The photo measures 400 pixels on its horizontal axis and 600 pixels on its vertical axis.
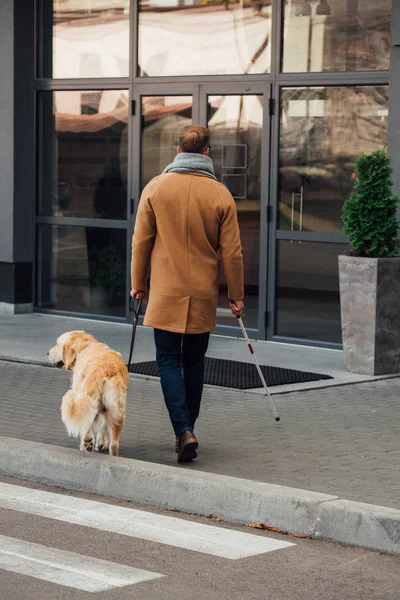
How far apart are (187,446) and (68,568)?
1.86 meters

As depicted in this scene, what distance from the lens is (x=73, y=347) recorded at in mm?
7430

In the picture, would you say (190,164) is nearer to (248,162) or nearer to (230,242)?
(230,242)

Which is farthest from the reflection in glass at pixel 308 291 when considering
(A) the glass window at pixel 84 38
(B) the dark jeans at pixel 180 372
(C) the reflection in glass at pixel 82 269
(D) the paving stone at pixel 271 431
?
(B) the dark jeans at pixel 180 372

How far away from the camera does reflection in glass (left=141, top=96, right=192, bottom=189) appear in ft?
43.2

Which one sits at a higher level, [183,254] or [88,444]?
[183,254]

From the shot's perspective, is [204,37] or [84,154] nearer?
[204,37]

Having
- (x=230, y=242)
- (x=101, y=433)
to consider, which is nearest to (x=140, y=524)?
(x=101, y=433)

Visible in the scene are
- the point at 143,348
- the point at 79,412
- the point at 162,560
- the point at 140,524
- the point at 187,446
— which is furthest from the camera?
the point at 143,348

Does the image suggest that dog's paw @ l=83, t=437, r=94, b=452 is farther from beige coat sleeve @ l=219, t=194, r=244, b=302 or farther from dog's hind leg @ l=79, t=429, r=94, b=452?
beige coat sleeve @ l=219, t=194, r=244, b=302

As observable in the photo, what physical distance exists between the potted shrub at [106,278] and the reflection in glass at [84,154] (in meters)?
0.47

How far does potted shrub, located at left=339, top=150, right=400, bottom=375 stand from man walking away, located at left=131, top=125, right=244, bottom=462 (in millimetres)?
3264

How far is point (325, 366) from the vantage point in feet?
36.4

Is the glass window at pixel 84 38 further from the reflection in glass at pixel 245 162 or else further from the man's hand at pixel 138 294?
the man's hand at pixel 138 294

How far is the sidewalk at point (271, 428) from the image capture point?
694 centimetres
